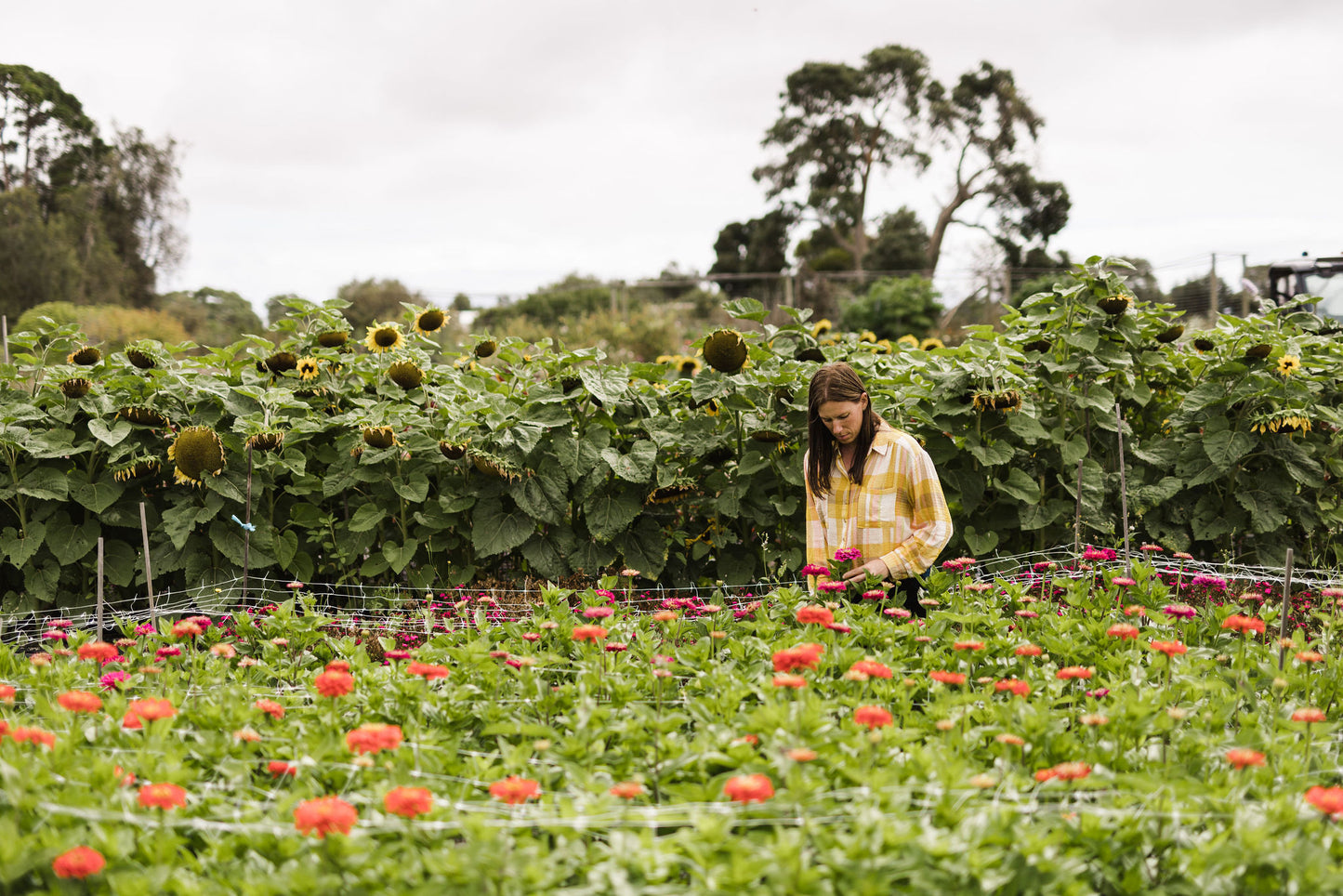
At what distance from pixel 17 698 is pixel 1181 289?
16.4 meters

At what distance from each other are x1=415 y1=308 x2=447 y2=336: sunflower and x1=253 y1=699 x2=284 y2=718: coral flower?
91.2 inches

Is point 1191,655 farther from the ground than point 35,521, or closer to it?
closer to it

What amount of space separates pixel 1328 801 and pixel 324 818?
1212 millimetres

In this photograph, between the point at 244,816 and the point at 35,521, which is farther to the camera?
the point at 35,521

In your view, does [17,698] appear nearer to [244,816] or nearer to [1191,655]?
[244,816]

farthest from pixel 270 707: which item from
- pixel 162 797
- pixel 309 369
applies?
pixel 309 369

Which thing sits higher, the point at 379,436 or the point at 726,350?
the point at 726,350

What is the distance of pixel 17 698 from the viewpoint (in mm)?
1958

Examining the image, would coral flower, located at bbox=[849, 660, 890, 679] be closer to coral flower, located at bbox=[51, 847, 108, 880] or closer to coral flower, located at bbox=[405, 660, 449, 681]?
coral flower, located at bbox=[405, 660, 449, 681]

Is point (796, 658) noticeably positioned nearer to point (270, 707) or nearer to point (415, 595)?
point (270, 707)

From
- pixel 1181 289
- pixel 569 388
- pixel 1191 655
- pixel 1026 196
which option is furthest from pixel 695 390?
pixel 1026 196

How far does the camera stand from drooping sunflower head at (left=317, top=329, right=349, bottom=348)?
11.9ft

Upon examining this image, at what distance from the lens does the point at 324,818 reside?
1149 mm

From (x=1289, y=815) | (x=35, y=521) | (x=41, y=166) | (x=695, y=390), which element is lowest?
(x=1289, y=815)
